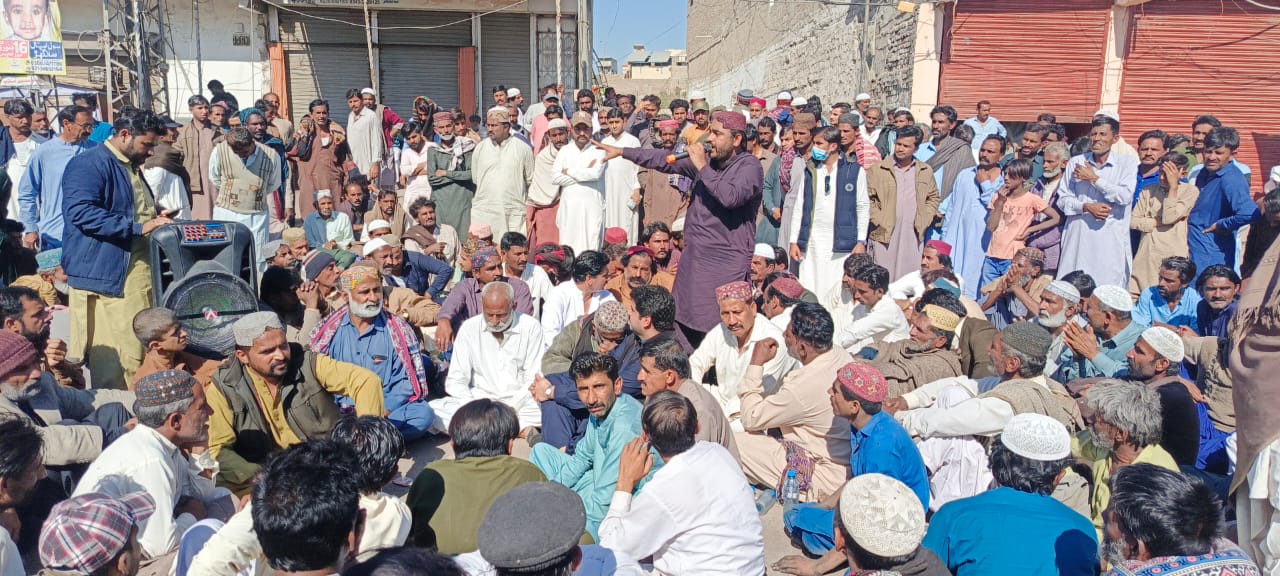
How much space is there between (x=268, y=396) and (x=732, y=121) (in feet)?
9.98

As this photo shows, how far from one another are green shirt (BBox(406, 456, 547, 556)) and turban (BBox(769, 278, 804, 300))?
2.86 m

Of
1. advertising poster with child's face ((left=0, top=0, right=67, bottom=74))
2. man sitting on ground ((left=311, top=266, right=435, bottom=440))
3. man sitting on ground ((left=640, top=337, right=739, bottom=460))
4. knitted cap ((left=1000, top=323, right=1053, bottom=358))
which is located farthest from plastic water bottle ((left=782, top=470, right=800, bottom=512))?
advertising poster with child's face ((left=0, top=0, right=67, bottom=74))

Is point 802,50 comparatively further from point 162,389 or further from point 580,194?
point 162,389

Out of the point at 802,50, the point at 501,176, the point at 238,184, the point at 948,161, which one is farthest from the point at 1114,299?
the point at 802,50

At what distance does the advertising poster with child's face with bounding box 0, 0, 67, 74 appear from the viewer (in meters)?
13.7

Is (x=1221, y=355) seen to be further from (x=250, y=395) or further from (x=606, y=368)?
(x=250, y=395)

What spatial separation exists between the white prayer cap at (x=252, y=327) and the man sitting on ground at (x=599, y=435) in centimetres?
137

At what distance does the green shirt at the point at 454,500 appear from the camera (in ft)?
9.55

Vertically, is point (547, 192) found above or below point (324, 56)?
below

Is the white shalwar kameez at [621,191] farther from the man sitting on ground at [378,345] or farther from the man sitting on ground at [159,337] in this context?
the man sitting on ground at [159,337]

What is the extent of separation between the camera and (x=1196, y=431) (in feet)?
Answer: 12.5

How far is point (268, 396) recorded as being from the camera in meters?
3.90

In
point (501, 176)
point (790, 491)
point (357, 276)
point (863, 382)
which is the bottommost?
point (790, 491)

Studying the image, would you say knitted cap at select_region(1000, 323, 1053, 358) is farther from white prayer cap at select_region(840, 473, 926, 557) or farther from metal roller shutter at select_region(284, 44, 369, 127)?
metal roller shutter at select_region(284, 44, 369, 127)
